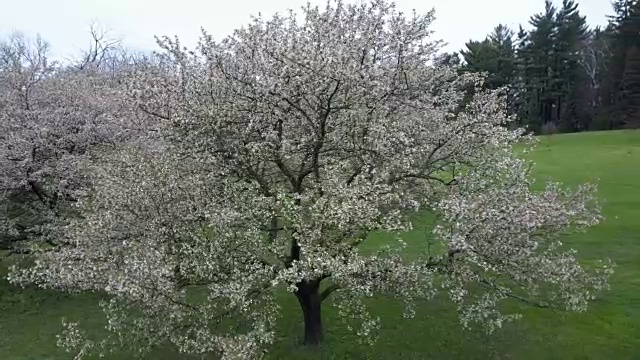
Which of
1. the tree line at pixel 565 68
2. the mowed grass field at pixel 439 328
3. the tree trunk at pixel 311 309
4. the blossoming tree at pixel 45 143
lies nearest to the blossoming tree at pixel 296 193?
the tree trunk at pixel 311 309

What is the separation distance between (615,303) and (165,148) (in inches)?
603

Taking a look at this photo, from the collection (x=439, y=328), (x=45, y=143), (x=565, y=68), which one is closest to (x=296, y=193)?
(x=439, y=328)

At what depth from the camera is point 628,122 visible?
63.2 metres

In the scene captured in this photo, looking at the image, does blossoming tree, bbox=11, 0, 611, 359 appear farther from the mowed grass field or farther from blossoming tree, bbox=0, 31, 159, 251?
blossoming tree, bbox=0, 31, 159, 251

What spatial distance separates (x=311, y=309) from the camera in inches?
629

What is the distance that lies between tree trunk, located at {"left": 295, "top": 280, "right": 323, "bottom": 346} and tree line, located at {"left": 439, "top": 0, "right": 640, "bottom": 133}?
52.8 metres

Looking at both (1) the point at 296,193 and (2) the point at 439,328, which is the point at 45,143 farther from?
(2) the point at 439,328

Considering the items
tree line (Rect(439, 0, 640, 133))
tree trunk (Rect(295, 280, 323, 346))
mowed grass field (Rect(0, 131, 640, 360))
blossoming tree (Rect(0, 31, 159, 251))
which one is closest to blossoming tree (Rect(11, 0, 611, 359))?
tree trunk (Rect(295, 280, 323, 346))

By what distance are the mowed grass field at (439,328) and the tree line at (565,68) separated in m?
44.0

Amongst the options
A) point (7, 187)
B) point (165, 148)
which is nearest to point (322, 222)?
point (165, 148)

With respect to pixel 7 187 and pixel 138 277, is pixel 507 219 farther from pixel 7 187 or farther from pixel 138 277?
pixel 7 187

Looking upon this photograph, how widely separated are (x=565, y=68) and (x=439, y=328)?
5950cm

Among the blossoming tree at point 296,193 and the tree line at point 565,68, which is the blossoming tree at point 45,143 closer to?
the blossoming tree at point 296,193

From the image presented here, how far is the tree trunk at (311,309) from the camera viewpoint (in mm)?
15438
